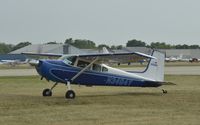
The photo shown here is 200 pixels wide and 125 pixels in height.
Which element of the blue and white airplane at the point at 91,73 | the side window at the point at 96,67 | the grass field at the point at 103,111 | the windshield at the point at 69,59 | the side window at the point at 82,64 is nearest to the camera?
the grass field at the point at 103,111

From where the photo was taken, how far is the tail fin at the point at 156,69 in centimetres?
2258

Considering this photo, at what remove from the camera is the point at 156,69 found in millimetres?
22781

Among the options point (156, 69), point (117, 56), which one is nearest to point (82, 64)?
point (117, 56)

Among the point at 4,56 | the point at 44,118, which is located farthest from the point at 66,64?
the point at 4,56

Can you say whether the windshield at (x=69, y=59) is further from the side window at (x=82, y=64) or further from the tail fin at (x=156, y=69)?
the tail fin at (x=156, y=69)

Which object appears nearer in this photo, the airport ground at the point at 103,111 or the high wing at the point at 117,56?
the airport ground at the point at 103,111

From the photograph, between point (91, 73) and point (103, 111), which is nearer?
point (103, 111)

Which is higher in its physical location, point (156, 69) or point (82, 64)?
point (82, 64)

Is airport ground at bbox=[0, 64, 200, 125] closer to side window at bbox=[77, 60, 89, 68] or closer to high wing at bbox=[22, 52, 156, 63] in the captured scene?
high wing at bbox=[22, 52, 156, 63]

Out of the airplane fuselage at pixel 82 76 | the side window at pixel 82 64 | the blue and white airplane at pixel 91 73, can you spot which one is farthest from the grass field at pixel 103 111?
the side window at pixel 82 64

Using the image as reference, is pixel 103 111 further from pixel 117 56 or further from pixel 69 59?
pixel 69 59

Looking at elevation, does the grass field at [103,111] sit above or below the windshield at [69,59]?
below

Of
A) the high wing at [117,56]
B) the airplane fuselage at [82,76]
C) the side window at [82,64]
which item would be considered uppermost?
the high wing at [117,56]

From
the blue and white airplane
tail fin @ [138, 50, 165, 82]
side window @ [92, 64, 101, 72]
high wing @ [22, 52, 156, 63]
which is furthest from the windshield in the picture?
tail fin @ [138, 50, 165, 82]
